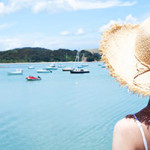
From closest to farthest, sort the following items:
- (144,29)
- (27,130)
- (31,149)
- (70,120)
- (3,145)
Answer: (144,29) < (31,149) < (3,145) < (27,130) < (70,120)

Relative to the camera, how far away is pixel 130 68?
1334 mm

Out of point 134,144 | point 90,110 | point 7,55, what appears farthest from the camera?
point 7,55

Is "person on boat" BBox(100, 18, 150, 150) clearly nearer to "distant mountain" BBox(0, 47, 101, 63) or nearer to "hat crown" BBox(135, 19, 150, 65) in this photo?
"hat crown" BBox(135, 19, 150, 65)

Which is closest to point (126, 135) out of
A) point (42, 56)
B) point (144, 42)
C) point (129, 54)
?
point (144, 42)

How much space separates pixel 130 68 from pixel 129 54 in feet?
0.30

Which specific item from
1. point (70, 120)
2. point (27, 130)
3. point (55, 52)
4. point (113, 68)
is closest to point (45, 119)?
point (70, 120)

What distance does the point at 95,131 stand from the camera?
1053 cm

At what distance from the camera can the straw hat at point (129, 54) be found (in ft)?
3.77

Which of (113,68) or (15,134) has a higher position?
(113,68)

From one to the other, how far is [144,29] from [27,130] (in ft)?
35.7

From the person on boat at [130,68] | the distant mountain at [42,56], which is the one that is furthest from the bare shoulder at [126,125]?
the distant mountain at [42,56]

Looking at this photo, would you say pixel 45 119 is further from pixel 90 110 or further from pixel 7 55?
pixel 7 55

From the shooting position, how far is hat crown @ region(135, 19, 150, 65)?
3.69 ft

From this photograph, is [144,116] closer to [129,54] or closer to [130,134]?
[130,134]
